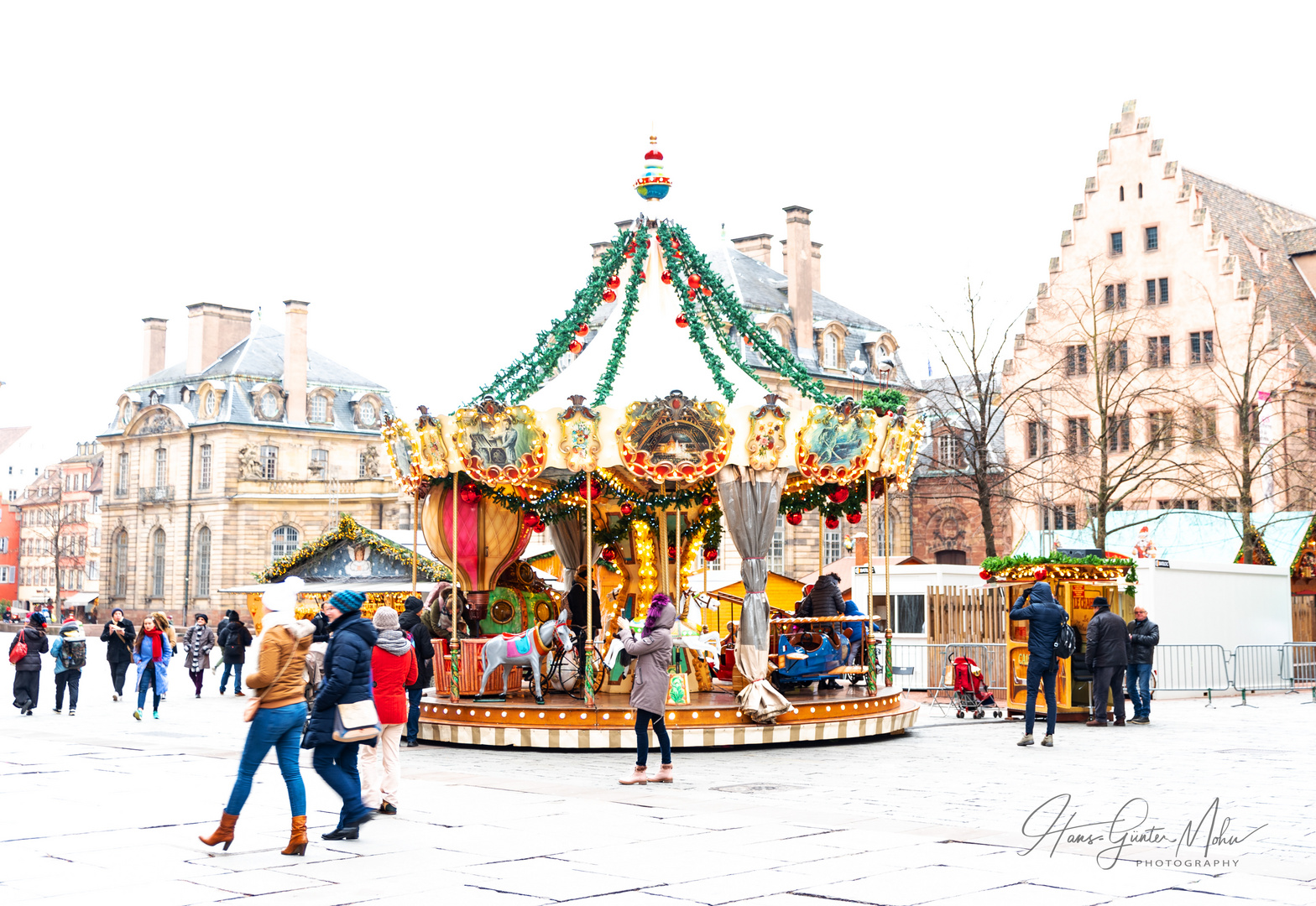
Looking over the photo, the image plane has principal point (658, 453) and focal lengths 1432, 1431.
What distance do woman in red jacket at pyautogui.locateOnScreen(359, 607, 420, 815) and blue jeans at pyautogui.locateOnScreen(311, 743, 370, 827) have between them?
3.48 feet

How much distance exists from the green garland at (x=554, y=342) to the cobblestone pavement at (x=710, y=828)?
15.9 feet

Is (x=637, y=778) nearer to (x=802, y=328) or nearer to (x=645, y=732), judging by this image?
(x=645, y=732)

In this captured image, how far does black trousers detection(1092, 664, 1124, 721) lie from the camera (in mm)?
19500

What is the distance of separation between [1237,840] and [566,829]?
4.64 m

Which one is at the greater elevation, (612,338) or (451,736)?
(612,338)

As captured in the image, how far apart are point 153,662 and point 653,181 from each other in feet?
33.1

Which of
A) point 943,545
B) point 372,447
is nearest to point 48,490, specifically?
point 372,447

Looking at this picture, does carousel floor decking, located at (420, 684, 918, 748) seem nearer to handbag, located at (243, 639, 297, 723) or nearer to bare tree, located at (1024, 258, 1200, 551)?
handbag, located at (243, 639, 297, 723)

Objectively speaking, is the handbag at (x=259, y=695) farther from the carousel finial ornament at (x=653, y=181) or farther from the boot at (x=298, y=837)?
the carousel finial ornament at (x=653, y=181)

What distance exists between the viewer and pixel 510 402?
60.9 ft

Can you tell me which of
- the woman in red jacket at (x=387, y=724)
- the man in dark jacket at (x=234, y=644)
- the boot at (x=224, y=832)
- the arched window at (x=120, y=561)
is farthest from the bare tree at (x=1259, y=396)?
the arched window at (x=120, y=561)

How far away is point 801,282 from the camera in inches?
2328

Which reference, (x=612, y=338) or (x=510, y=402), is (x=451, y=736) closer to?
(x=510, y=402)

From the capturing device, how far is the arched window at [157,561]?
72.8 meters
